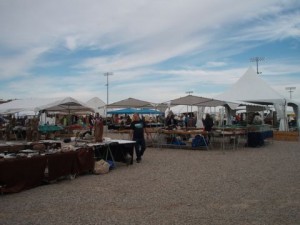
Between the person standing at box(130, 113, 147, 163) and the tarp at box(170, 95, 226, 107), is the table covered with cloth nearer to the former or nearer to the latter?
the person standing at box(130, 113, 147, 163)

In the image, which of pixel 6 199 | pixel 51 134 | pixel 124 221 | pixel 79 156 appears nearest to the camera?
pixel 124 221

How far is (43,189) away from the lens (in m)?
6.46

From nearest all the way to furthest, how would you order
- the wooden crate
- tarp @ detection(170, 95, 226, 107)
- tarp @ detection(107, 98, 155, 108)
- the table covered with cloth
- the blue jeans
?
the table covered with cloth, the blue jeans, tarp @ detection(170, 95, 226, 107), tarp @ detection(107, 98, 155, 108), the wooden crate

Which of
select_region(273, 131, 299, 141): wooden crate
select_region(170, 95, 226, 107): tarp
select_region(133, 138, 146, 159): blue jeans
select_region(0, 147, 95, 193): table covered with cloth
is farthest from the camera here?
select_region(273, 131, 299, 141): wooden crate

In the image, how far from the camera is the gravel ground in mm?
4555

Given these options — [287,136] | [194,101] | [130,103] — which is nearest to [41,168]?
[194,101]

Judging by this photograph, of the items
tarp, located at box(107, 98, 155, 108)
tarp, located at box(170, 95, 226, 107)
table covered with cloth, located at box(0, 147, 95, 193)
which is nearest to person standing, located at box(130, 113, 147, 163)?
table covered with cloth, located at box(0, 147, 95, 193)

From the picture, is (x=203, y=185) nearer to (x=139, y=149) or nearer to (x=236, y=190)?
(x=236, y=190)

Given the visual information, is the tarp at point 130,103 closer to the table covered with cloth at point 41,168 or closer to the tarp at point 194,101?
the tarp at point 194,101

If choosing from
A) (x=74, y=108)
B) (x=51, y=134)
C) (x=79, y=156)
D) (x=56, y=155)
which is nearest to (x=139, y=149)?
(x=79, y=156)

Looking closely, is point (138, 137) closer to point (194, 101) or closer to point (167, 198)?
point (167, 198)

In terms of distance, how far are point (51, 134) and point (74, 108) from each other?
293 centimetres

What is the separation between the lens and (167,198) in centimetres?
562

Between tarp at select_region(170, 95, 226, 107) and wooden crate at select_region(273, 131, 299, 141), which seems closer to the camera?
tarp at select_region(170, 95, 226, 107)
